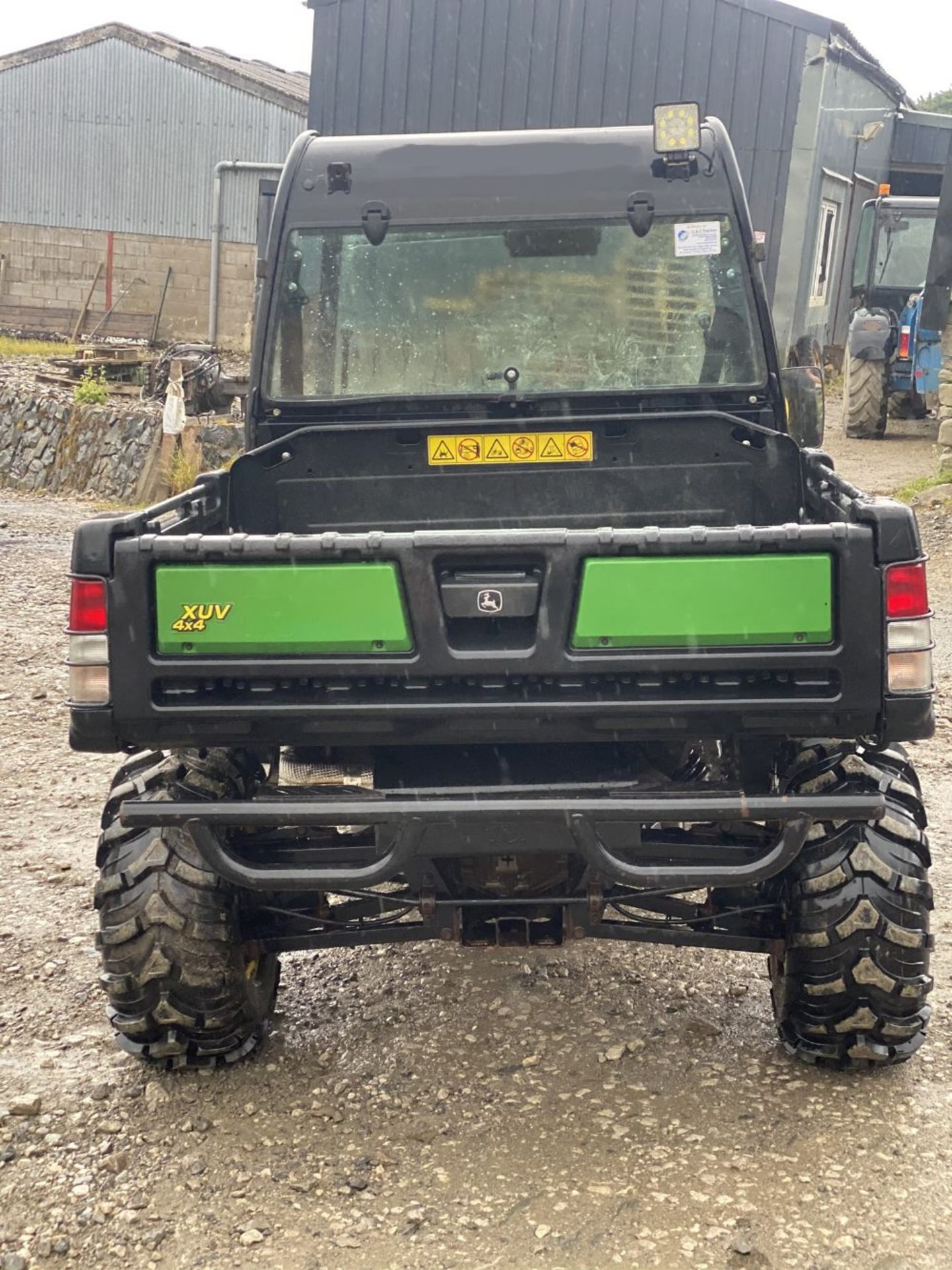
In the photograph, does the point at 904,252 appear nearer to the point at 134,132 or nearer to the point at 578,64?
the point at 578,64

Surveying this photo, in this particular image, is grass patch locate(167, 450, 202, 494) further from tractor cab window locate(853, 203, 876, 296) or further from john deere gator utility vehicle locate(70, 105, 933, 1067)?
john deere gator utility vehicle locate(70, 105, 933, 1067)

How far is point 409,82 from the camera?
1478 cm

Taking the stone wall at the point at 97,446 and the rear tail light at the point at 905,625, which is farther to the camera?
the stone wall at the point at 97,446

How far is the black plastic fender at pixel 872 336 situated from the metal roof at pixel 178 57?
1214 centimetres

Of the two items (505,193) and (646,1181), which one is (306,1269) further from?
(505,193)

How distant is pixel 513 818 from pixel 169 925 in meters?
0.92

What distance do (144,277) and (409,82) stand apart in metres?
11.9

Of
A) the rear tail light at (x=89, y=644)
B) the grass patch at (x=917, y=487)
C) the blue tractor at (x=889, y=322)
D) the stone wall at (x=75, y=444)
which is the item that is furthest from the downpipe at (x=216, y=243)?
the rear tail light at (x=89, y=644)

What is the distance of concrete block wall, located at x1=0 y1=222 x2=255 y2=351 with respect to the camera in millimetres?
24438

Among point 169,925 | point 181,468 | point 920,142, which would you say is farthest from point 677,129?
point 920,142

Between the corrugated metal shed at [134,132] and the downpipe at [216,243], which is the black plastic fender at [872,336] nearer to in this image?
the downpipe at [216,243]

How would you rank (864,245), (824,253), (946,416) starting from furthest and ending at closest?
1. (824,253)
2. (864,245)
3. (946,416)

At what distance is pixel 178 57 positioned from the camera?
25.0 metres

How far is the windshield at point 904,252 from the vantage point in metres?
16.4
